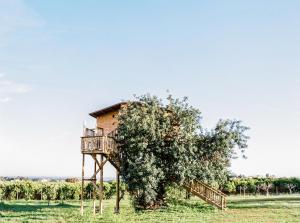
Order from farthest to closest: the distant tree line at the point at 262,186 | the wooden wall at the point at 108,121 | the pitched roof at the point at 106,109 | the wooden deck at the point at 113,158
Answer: the distant tree line at the point at 262,186
the wooden wall at the point at 108,121
the pitched roof at the point at 106,109
the wooden deck at the point at 113,158

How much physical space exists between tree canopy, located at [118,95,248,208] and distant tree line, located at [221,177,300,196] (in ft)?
82.2

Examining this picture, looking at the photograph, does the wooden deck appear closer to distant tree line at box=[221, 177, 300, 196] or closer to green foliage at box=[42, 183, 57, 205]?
green foliage at box=[42, 183, 57, 205]

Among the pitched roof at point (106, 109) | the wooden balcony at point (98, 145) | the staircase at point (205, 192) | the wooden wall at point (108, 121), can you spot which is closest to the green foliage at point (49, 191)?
the pitched roof at point (106, 109)

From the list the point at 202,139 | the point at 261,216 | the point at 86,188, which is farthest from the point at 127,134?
the point at 86,188

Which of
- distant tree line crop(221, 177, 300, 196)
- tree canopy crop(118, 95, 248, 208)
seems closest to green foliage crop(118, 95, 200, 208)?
tree canopy crop(118, 95, 248, 208)

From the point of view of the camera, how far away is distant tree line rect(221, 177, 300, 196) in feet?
191

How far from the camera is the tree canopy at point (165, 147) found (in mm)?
31531

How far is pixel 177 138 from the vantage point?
32.4 metres

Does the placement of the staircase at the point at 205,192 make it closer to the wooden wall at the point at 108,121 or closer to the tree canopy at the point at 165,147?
the tree canopy at the point at 165,147

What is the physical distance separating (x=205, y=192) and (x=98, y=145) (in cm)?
815

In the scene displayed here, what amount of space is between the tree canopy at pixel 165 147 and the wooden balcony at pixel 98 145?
1.98 feet

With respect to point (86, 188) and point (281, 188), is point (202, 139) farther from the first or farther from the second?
point (281, 188)

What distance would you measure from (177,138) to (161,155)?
1.57 metres

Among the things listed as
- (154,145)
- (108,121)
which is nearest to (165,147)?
(154,145)
